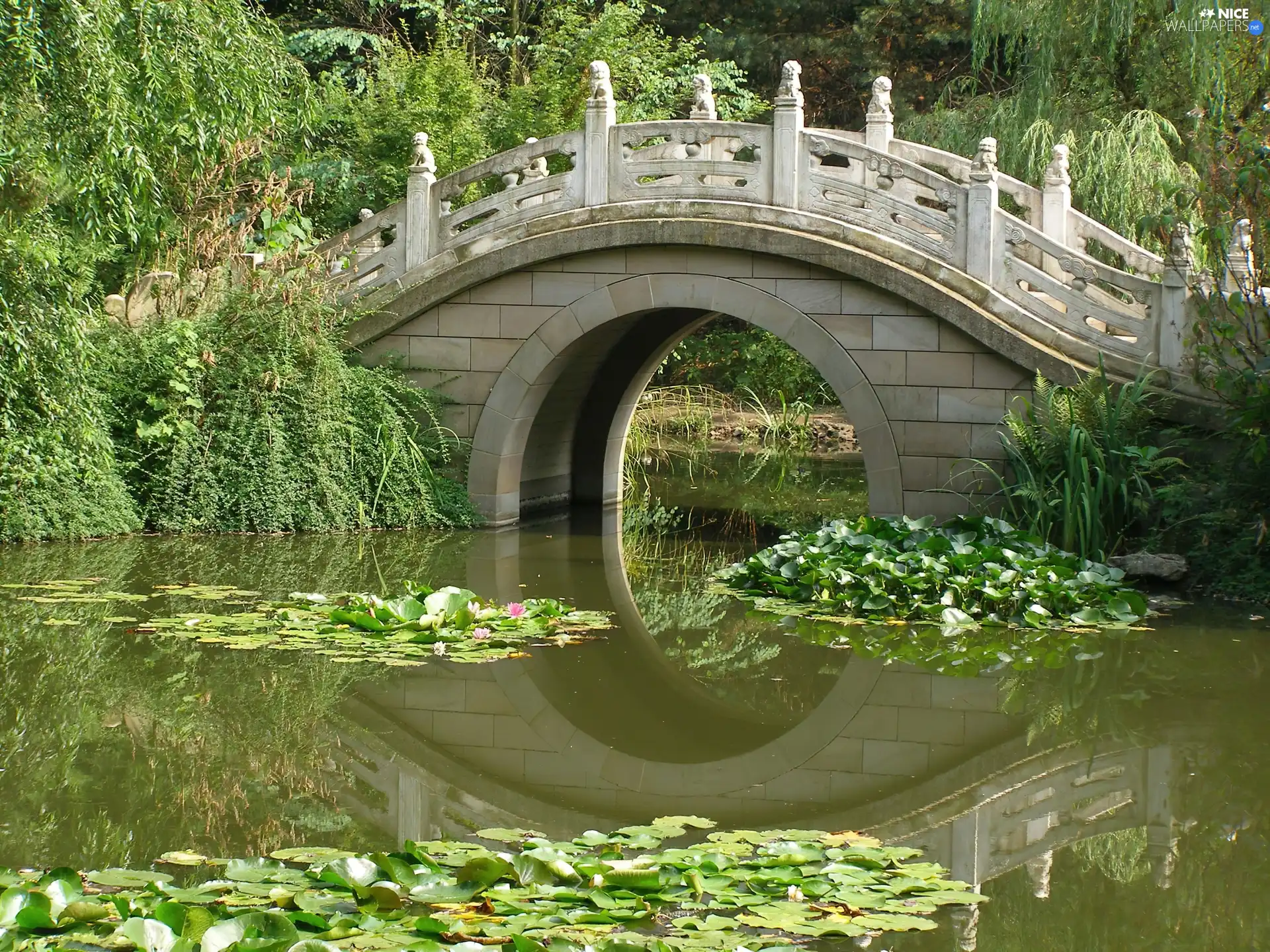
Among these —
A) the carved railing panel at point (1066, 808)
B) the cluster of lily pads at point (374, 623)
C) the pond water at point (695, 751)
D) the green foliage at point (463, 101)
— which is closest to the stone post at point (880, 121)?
the green foliage at point (463, 101)

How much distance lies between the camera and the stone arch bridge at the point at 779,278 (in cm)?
1005

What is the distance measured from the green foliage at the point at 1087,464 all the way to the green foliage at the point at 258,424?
4.34 meters

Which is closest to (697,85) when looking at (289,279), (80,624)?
(289,279)

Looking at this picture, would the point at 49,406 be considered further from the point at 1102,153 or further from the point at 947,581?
the point at 1102,153

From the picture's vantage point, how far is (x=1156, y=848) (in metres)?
5.09

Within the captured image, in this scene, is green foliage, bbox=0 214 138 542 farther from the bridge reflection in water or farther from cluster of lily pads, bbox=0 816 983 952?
cluster of lily pads, bbox=0 816 983 952

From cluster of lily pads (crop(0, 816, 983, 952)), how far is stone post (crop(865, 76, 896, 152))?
8.41m

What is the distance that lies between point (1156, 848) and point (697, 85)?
840 centimetres

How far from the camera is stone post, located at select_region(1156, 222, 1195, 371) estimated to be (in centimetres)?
955

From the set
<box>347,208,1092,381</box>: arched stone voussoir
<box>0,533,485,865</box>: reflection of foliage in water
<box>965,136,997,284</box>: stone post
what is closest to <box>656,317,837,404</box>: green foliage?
<box>347,208,1092,381</box>: arched stone voussoir

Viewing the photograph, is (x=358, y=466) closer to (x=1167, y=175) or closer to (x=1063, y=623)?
(x=1063, y=623)

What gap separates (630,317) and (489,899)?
8.05m

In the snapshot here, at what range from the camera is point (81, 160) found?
8992 mm

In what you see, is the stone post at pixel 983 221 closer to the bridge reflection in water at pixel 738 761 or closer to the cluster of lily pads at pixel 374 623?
the bridge reflection in water at pixel 738 761
